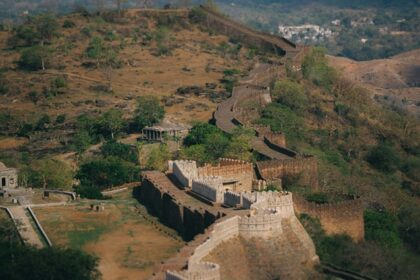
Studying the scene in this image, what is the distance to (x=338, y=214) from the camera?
48.9 metres

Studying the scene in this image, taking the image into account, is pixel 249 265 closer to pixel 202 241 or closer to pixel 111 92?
pixel 202 241

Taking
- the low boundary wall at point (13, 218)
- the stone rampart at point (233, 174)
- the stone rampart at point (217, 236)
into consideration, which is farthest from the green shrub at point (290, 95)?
the stone rampart at point (217, 236)

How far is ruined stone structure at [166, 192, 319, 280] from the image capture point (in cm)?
3885

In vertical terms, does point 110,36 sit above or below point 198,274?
below

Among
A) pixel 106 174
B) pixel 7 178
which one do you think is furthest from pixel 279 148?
pixel 7 178

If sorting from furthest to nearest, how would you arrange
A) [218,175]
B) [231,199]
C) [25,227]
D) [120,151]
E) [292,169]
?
[120,151] < [292,169] < [218,175] < [25,227] < [231,199]

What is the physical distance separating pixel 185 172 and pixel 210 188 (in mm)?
4199

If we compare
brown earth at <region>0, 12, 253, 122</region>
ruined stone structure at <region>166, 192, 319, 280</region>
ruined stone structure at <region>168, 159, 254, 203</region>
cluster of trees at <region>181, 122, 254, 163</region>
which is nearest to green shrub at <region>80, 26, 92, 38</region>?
brown earth at <region>0, 12, 253, 122</region>

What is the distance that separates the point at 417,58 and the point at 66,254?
487 feet

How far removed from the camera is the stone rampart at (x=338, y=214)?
4816 centimetres

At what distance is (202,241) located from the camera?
3912 centimetres

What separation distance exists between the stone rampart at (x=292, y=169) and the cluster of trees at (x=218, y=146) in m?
2.64

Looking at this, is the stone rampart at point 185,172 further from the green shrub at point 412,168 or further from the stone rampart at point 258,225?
the green shrub at point 412,168

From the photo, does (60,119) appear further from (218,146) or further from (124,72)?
(218,146)
